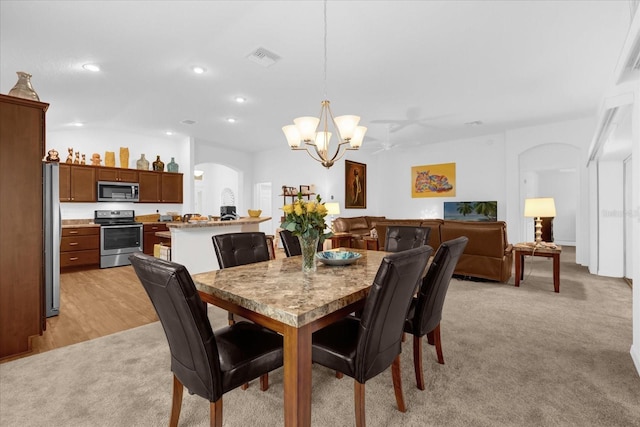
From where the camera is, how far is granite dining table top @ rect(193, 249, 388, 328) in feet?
3.99

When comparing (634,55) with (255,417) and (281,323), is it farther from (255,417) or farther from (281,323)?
(255,417)

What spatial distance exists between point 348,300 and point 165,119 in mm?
5384

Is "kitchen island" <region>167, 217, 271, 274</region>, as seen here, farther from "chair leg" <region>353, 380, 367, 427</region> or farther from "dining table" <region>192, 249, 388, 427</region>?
"chair leg" <region>353, 380, 367, 427</region>

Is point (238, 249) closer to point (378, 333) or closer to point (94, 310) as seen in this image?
point (378, 333)

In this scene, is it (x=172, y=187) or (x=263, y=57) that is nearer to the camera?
(x=263, y=57)

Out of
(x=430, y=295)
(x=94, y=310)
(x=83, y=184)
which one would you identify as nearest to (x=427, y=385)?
(x=430, y=295)

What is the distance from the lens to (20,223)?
229 cm

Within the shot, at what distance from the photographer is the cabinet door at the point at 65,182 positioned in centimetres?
530

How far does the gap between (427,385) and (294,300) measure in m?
1.21

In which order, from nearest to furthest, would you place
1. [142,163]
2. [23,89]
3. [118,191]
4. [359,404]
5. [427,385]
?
[359,404]
[427,385]
[23,89]
[118,191]
[142,163]

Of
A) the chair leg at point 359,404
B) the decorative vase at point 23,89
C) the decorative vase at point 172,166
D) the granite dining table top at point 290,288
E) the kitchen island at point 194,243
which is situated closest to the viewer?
the granite dining table top at point 290,288

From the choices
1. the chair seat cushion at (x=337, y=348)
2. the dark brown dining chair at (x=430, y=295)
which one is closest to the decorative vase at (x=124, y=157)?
the chair seat cushion at (x=337, y=348)

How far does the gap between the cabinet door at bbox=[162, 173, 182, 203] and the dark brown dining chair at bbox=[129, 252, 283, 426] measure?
593cm

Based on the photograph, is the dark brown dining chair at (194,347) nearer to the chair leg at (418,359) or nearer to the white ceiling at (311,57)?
the chair leg at (418,359)
